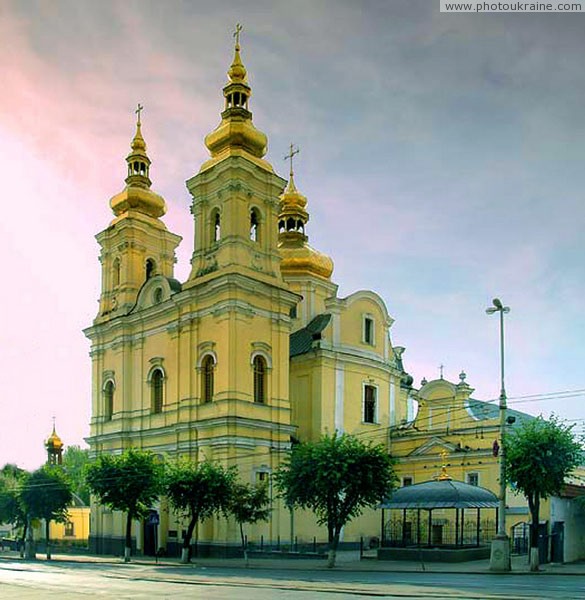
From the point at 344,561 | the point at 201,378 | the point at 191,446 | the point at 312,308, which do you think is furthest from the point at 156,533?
the point at 312,308

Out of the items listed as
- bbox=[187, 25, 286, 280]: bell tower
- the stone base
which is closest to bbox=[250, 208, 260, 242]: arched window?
bbox=[187, 25, 286, 280]: bell tower

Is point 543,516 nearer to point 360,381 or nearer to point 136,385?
point 360,381

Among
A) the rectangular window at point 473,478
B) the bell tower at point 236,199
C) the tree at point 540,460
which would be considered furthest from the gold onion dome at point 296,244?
Result: the tree at point 540,460

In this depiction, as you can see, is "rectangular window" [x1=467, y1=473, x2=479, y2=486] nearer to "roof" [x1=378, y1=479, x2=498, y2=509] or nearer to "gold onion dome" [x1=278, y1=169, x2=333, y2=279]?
"roof" [x1=378, y1=479, x2=498, y2=509]

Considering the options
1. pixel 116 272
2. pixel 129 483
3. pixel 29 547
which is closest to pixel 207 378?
pixel 129 483

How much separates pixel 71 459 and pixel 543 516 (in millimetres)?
81883

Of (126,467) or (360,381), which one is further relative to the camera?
(360,381)

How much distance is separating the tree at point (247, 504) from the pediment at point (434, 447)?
44.3ft

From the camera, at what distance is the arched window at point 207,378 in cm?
4381

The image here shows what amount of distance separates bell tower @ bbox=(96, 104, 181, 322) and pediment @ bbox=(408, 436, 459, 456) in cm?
1906

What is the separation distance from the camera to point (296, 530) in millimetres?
43812

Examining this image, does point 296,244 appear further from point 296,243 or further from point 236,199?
point 236,199

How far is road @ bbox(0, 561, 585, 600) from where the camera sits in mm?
20516

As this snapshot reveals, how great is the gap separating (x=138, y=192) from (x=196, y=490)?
22.6m
